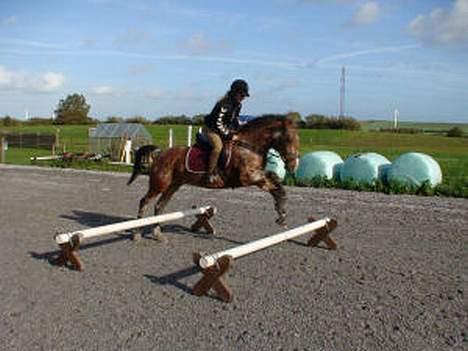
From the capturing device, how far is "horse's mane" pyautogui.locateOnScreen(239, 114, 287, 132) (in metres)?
8.24

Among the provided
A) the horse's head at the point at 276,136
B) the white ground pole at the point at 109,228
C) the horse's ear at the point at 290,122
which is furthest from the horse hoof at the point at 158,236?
the horse's ear at the point at 290,122

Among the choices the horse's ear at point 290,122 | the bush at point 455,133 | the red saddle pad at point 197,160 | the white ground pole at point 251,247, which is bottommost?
the white ground pole at point 251,247

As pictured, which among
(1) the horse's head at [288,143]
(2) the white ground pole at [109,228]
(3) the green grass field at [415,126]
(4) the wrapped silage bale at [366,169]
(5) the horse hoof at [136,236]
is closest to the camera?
(2) the white ground pole at [109,228]

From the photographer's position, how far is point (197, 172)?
856 cm

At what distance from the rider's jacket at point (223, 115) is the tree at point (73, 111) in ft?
281

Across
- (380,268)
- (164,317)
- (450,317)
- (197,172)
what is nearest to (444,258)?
(380,268)

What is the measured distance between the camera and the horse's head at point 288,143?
8.00 m

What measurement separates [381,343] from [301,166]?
13.9 metres

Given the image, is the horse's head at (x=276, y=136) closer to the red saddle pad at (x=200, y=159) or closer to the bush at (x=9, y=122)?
the red saddle pad at (x=200, y=159)

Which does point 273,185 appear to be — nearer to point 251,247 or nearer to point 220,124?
point 220,124

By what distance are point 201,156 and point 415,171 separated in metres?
9.59

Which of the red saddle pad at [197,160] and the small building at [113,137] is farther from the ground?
the small building at [113,137]

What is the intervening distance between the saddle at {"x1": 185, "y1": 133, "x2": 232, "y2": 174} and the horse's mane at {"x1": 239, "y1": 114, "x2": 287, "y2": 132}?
41cm

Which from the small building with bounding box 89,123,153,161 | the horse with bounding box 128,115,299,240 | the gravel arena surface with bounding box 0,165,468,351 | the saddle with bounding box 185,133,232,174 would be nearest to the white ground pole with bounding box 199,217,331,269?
the gravel arena surface with bounding box 0,165,468,351
